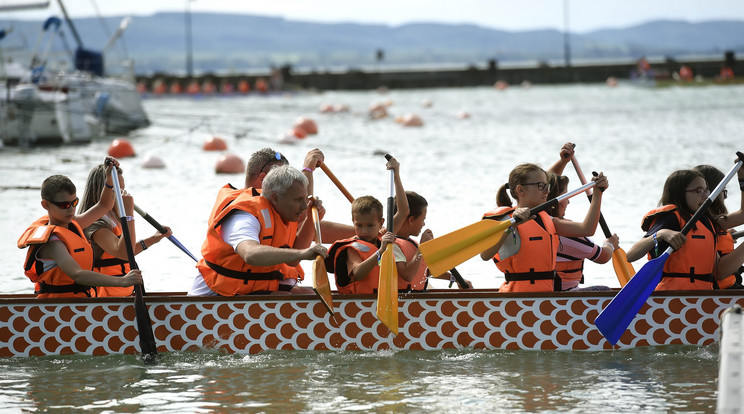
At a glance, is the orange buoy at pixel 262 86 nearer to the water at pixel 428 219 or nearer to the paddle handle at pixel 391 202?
the water at pixel 428 219

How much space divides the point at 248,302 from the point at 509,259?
5.17ft

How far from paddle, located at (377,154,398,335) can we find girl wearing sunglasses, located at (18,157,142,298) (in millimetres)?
1403

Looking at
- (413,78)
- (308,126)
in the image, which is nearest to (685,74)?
(413,78)

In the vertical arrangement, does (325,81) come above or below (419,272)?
above

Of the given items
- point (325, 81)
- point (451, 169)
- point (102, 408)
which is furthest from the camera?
point (325, 81)

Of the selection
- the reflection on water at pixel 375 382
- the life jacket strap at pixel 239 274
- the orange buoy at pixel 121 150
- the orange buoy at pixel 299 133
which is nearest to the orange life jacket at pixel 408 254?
the reflection on water at pixel 375 382

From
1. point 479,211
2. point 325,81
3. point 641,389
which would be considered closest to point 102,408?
point 641,389

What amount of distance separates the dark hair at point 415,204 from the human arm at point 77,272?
65.4 inches

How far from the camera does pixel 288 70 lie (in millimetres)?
57281

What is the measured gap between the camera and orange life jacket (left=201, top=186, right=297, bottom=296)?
5738 mm

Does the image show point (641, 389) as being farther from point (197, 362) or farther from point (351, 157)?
point (351, 157)

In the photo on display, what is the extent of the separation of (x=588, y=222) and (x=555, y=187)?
0.42 meters

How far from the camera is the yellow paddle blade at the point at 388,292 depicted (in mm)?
5715

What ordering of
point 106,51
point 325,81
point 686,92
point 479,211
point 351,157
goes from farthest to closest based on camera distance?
point 325,81, point 686,92, point 106,51, point 351,157, point 479,211
